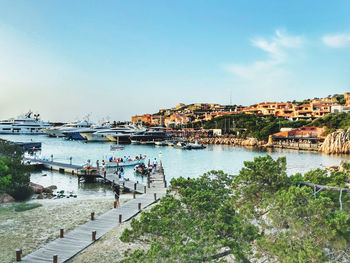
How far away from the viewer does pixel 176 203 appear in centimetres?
743

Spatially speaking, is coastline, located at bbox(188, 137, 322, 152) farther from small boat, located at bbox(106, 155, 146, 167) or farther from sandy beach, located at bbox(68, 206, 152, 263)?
sandy beach, located at bbox(68, 206, 152, 263)

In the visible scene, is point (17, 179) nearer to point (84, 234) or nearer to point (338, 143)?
point (84, 234)

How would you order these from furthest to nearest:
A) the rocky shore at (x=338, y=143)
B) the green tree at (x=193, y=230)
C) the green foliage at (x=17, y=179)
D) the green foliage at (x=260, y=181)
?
the rocky shore at (x=338, y=143) → the green foliage at (x=17, y=179) → the green foliage at (x=260, y=181) → the green tree at (x=193, y=230)

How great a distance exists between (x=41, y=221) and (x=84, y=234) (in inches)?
141

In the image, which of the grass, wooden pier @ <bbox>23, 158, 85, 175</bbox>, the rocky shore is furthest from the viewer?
the rocky shore

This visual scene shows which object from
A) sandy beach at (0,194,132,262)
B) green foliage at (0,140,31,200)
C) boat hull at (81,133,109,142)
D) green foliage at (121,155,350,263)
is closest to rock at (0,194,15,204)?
green foliage at (0,140,31,200)

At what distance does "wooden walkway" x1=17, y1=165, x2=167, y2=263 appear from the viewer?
11.0 metres

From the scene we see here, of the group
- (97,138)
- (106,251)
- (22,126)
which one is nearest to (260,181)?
(106,251)

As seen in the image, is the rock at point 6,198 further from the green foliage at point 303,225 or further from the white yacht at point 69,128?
the white yacht at point 69,128

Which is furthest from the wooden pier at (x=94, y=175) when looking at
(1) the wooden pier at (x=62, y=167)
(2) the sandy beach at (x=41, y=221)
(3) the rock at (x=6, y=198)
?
(3) the rock at (x=6, y=198)

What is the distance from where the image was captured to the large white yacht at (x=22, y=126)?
116m

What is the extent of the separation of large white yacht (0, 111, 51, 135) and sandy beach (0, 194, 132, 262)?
110m

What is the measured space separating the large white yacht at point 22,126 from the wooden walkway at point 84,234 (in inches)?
4472

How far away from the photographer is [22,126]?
11731 centimetres
